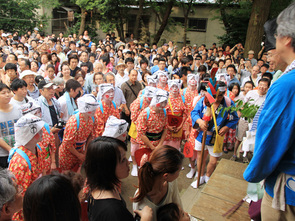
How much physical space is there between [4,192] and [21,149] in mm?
972

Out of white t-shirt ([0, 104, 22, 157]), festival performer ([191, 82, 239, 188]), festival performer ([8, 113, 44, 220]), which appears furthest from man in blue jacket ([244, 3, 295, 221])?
white t-shirt ([0, 104, 22, 157])

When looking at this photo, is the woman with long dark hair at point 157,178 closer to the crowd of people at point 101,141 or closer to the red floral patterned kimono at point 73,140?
the crowd of people at point 101,141

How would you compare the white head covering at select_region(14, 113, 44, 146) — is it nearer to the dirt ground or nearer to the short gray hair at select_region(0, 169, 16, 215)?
the short gray hair at select_region(0, 169, 16, 215)

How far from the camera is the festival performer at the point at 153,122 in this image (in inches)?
154

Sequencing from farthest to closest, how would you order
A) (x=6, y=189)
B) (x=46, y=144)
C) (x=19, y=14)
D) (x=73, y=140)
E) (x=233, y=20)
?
(x=19, y=14) → (x=233, y=20) → (x=73, y=140) → (x=46, y=144) → (x=6, y=189)

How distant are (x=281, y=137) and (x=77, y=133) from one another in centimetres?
274

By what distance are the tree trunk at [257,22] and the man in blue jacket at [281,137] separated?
35.2 feet

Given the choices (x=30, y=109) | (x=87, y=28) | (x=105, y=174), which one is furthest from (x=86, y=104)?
(x=87, y=28)

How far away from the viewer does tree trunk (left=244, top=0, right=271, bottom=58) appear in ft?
34.1

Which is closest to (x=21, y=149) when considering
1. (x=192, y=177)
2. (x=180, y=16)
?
(x=192, y=177)

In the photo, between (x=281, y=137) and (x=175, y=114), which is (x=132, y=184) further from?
(x=281, y=137)

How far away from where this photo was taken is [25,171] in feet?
7.85

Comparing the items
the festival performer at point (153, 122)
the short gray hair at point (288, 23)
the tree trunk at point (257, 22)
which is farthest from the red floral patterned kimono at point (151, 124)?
the tree trunk at point (257, 22)

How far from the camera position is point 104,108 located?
4.34m
